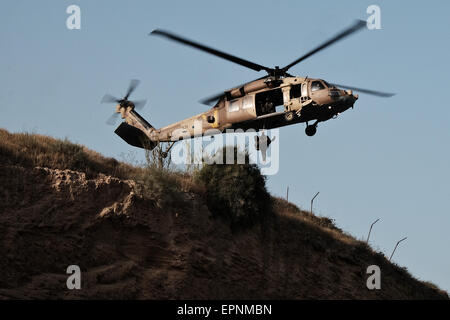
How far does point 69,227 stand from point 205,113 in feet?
30.0

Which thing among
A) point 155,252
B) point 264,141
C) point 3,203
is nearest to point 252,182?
point 264,141

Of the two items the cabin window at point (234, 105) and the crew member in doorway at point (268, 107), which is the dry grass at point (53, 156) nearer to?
the cabin window at point (234, 105)

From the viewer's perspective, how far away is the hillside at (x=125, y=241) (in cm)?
1603

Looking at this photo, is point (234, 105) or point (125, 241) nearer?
point (125, 241)

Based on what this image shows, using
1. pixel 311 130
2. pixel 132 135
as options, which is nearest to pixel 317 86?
pixel 311 130

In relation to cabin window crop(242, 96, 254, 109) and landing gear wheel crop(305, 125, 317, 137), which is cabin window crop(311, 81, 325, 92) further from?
cabin window crop(242, 96, 254, 109)

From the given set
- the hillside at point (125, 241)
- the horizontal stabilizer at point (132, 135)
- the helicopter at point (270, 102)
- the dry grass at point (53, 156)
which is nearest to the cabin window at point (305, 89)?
the helicopter at point (270, 102)

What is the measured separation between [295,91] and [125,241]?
8.76 meters

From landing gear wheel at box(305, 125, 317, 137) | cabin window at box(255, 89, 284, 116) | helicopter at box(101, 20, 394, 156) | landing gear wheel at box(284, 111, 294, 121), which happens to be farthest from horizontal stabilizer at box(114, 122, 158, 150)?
landing gear wheel at box(305, 125, 317, 137)

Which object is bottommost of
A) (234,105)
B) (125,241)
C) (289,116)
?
(125,241)

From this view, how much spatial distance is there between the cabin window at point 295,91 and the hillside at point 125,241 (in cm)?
467

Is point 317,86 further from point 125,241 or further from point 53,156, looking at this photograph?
point 53,156

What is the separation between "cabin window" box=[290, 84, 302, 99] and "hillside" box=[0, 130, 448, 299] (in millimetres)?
4670

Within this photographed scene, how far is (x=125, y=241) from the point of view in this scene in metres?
17.3
